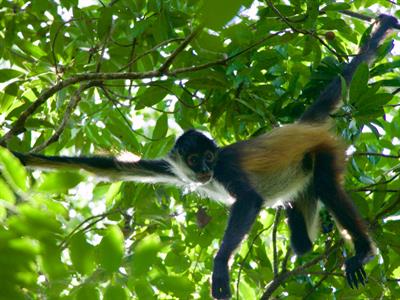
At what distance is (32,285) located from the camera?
4.20 ft

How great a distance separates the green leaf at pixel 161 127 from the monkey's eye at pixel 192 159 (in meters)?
0.52

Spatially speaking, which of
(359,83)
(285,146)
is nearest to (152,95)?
(285,146)

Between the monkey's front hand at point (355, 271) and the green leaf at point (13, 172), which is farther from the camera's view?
the monkey's front hand at point (355, 271)

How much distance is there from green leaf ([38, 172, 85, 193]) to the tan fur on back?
342 centimetres

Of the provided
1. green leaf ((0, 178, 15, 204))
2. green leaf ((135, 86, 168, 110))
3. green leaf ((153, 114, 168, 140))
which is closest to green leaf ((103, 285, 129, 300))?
green leaf ((0, 178, 15, 204))

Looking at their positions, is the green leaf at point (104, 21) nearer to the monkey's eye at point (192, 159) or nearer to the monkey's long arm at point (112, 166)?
the monkey's long arm at point (112, 166)

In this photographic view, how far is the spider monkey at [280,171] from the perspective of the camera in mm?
4312

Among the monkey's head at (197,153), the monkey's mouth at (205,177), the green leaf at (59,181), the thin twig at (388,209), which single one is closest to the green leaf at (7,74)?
the monkey's head at (197,153)

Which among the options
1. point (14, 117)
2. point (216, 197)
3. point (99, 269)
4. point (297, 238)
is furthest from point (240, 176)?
point (99, 269)

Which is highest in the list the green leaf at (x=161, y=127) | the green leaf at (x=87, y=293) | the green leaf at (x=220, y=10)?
the green leaf at (x=161, y=127)

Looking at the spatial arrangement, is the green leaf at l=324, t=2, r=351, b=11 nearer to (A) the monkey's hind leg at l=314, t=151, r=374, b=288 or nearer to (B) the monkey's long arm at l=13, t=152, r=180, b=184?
(A) the monkey's hind leg at l=314, t=151, r=374, b=288

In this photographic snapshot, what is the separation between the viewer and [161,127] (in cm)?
452

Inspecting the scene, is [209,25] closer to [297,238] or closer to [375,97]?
[375,97]

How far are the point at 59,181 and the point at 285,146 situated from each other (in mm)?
3654
